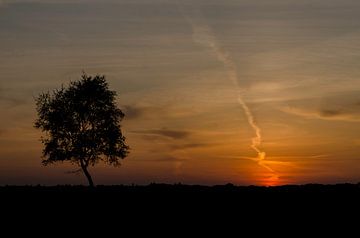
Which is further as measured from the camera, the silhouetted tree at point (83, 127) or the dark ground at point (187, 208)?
the silhouetted tree at point (83, 127)

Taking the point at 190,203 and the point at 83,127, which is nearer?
the point at 190,203

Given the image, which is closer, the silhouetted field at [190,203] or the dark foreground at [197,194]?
the silhouetted field at [190,203]

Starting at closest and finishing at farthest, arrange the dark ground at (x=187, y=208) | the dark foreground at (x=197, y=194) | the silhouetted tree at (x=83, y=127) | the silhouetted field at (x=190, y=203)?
the dark ground at (x=187, y=208), the silhouetted field at (x=190, y=203), the dark foreground at (x=197, y=194), the silhouetted tree at (x=83, y=127)

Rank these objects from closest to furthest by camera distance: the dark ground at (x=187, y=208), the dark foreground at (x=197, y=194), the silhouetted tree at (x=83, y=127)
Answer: the dark ground at (x=187, y=208) → the dark foreground at (x=197, y=194) → the silhouetted tree at (x=83, y=127)

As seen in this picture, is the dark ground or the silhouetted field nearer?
the dark ground

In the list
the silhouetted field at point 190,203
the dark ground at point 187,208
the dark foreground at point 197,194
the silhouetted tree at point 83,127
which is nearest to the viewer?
the dark ground at point 187,208

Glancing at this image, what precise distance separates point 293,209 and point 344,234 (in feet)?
25.9

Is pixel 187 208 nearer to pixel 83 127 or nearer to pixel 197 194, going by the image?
pixel 197 194

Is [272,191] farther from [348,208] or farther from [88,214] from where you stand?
[88,214]

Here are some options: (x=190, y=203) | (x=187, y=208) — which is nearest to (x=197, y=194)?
(x=190, y=203)

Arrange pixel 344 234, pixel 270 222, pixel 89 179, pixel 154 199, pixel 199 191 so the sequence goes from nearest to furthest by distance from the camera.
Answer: pixel 344 234, pixel 270 222, pixel 154 199, pixel 199 191, pixel 89 179

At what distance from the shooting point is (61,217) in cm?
3756

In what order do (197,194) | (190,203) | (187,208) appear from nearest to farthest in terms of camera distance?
(187,208) < (190,203) < (197,194)

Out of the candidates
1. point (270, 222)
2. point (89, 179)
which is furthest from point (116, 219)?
point (89, 179)
